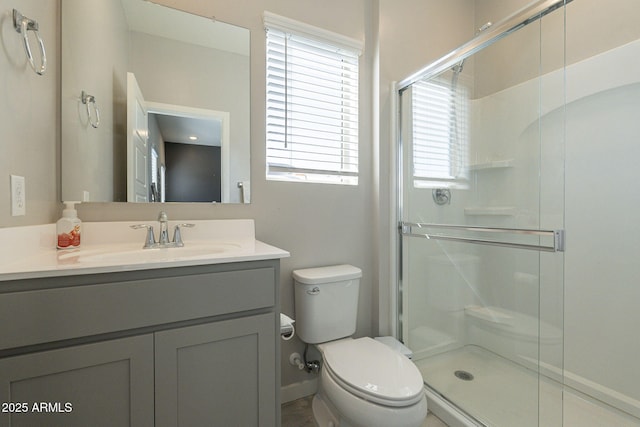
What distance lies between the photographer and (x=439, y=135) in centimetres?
177

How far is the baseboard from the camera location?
1.54 metres

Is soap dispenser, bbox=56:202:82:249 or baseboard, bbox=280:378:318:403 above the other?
soap dispenser, bbox=56:202:82:249

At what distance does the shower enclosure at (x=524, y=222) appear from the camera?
133 centimetres

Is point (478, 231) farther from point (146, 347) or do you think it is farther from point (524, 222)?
point (146, 347)

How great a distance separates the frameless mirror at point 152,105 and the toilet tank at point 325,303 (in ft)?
1.81

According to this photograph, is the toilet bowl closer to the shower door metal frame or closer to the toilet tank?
the toilet tank

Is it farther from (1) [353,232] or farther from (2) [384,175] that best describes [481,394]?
(2) [384,175]

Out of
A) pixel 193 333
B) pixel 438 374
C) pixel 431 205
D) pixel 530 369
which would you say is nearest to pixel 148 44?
pixel 193 333

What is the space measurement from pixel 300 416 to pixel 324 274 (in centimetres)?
74

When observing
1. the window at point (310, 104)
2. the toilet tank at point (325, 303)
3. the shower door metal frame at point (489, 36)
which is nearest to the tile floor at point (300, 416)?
the toilet tank at point (325, 303)

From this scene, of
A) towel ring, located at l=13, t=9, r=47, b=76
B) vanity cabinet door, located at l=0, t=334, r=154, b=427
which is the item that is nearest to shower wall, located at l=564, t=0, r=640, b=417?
vanity cabinet door, located at l=0, t=334, r=154, b=427

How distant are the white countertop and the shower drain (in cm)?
136

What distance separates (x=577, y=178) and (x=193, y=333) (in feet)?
6.78

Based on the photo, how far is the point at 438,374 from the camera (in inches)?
64.2
